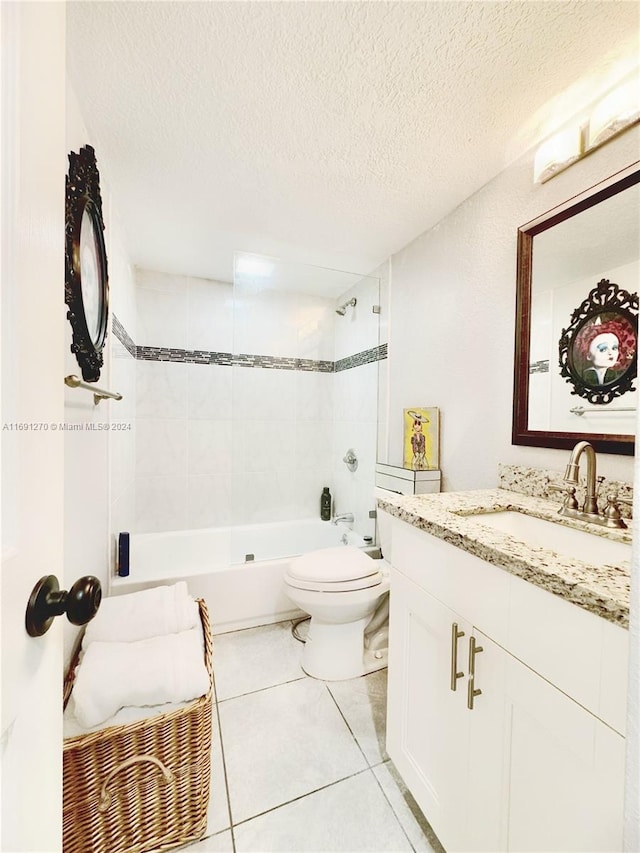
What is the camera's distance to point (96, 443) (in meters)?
1.50

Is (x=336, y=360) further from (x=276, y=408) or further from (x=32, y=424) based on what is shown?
(x=32, y=424)

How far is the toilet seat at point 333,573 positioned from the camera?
1597mm

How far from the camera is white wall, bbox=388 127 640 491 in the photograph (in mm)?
1273

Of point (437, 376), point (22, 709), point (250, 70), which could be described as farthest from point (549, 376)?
point (22, 709)

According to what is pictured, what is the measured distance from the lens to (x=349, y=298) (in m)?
2.61

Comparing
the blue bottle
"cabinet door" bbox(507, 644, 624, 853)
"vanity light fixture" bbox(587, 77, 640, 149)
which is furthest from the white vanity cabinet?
the blue bottle

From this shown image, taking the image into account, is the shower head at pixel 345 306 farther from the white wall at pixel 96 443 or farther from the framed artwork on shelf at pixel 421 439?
the white wall at pixel 96 443

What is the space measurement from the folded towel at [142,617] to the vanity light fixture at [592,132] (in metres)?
2.06

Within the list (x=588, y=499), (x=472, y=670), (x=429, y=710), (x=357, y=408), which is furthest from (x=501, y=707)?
(x=357, y=408)

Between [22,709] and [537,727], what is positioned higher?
[22,709]

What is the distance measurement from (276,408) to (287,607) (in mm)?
1305

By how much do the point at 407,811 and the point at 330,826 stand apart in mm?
246

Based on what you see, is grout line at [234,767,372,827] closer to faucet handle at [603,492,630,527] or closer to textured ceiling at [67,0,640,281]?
faucet handle at [603,492,630,527]

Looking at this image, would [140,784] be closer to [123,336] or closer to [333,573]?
[333,573]
